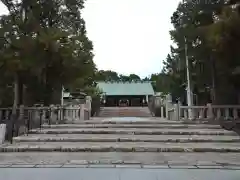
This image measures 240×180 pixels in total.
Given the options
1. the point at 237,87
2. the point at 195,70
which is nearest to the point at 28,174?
the point at 237,87

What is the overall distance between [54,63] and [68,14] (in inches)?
209

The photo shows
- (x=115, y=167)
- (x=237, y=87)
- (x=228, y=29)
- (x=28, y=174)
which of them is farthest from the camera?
(x=237, y=87)

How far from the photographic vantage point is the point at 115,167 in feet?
24.9

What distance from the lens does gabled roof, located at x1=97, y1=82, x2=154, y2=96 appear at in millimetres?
56469

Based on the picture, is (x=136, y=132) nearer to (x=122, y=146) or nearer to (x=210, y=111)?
(x=122, y=146)

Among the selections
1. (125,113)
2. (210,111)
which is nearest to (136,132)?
(210,111)

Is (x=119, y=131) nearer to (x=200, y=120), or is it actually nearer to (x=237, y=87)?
(x=200, y=120)

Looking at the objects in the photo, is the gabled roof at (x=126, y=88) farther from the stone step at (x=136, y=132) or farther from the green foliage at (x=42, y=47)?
the stone step at (x=136, y=132)

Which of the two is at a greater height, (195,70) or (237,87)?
(195,70)

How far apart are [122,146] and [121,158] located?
1540 mm

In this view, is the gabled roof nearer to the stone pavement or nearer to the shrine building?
the shrine building

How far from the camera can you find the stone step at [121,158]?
8.20 metres

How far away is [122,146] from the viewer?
403 inches

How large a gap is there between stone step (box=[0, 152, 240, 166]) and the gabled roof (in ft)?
151
